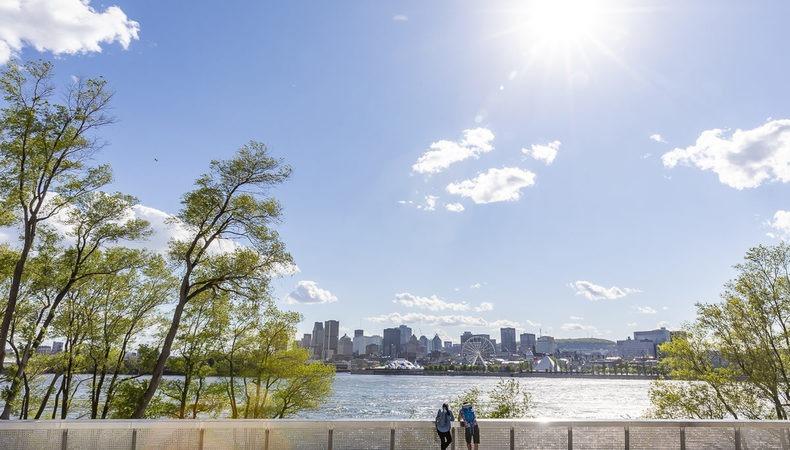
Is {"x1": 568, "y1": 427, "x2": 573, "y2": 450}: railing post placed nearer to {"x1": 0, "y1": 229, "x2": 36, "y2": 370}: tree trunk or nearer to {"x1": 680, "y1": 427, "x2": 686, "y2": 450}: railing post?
{"x1": 680, "y1": 427, "x2": 686, "y2": 450}: railing post

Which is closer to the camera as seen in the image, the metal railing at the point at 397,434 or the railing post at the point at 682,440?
the metal railing at the point at 397,434

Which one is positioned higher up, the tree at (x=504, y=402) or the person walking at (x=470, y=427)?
the person walking at (x=470, y=427)

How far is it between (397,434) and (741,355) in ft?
77.8

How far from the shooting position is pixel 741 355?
27.5m

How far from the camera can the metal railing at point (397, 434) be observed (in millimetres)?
11289

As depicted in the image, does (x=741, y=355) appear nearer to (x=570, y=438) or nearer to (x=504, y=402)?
(x=504, y=402)

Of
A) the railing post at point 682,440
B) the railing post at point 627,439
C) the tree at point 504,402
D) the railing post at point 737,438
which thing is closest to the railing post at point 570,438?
the railing post at point 627,439

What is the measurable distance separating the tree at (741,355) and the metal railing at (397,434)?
15.3 metres

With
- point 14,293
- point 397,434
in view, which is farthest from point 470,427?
point 14,293

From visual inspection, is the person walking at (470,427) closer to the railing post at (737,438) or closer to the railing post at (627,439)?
the railing post at (627,439)

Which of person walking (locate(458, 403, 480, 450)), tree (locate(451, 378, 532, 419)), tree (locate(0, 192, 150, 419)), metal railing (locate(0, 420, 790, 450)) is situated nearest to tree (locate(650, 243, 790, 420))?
tree (locate(451, 378, 532, 419))

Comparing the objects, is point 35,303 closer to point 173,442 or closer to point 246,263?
point 246,263

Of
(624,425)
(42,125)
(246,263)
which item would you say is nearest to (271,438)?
(624,425)

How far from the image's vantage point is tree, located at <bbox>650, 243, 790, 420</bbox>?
26.3 metres
